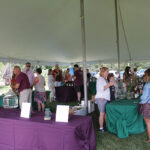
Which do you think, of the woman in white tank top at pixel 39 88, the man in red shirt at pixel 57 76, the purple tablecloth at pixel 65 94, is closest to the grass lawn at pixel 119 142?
the woman in white tank top at pixel 39 88

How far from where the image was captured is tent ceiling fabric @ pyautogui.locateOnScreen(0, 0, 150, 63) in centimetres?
375

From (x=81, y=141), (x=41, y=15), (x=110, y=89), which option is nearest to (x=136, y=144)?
(x=110, y=89)

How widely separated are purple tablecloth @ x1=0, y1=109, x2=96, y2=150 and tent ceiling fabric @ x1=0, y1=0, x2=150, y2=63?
240 cm

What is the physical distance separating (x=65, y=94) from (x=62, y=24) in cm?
230

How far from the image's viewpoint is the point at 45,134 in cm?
149

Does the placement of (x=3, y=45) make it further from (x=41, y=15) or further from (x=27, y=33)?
(x=41, y=15)

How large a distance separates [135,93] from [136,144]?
105 cm

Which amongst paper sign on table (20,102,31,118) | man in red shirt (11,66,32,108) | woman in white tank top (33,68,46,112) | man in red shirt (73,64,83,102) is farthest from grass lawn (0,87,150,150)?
man in red shirt (73,64,83,102)

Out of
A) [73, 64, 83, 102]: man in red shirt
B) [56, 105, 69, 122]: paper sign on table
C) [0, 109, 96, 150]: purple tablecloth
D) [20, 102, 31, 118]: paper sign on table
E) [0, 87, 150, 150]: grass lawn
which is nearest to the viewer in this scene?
[0, 109, 96, 150]: purple tablecloth

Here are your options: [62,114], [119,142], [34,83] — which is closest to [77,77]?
[34,83]

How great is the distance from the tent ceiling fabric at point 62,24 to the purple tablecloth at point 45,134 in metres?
2.40

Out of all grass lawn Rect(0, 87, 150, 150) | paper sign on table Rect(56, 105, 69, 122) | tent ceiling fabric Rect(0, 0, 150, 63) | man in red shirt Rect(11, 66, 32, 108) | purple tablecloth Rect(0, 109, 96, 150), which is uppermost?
tent ceiling fabric Rect(0, 0, 150, 63)

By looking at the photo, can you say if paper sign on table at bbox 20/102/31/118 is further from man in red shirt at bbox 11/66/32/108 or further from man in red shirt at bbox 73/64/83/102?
man in red shirt at bbox 73/64/83/102

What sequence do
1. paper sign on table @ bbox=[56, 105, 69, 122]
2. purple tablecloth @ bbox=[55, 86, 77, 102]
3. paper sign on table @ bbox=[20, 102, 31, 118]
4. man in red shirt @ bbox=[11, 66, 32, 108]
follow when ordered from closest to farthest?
paper sign on table @ bbox=[56, 105, 69, 122] < paper sign on table @ bbox=[20, 102, 31, 118] < man in red shirt @ bbox=[11, 66, 32, 108] < purple tablecloth @ bbox=[55, 86, 77, 102]
